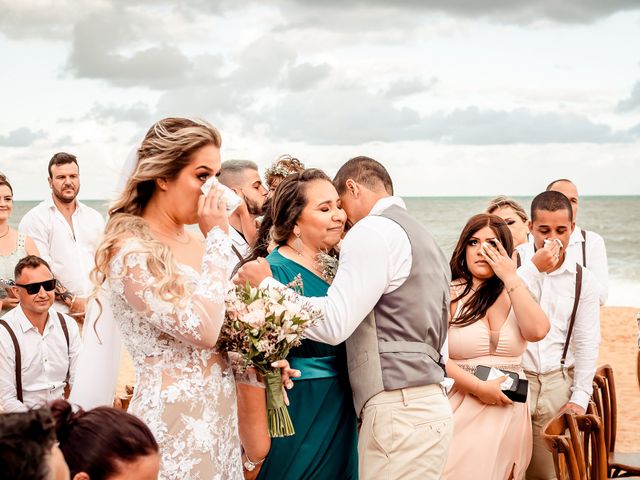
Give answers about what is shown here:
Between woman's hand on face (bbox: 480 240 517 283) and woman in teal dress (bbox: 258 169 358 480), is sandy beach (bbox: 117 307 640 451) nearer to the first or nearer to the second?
woman's hand on face (bbox: 480 240 517 283)

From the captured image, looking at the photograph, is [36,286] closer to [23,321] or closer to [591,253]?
[23,321]

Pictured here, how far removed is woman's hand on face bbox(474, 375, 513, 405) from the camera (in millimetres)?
4488

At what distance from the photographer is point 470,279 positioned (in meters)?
4.89

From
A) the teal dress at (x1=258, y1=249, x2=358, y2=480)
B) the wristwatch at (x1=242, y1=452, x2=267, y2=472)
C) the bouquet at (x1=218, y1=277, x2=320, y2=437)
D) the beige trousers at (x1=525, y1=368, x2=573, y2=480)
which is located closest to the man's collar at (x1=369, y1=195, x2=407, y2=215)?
the teal dress at (x1=258, y1=249, x2=358, y2=480)

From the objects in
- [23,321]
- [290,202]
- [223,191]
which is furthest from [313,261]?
[23,321]

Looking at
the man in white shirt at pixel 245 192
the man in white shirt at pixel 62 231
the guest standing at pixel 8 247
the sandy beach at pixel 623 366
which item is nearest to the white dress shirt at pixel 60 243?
the man in white shirt at pixel 62 231

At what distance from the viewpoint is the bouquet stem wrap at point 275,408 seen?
3.18 meters

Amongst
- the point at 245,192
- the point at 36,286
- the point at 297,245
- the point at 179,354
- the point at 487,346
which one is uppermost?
the point at 245,192

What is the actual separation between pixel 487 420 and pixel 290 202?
1723 millimetres

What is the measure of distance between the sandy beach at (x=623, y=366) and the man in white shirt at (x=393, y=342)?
674 cm

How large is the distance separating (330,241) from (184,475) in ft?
4.71

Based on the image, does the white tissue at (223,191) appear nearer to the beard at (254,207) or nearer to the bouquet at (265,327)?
the bouquet at (265,327)

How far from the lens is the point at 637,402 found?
11852 millimetres

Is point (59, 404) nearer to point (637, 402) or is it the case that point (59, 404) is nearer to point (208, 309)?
point (208, 309)
